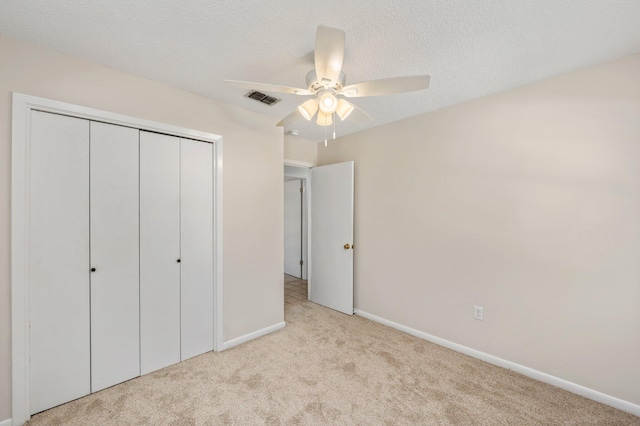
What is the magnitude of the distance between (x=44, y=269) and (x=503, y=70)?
3491mm

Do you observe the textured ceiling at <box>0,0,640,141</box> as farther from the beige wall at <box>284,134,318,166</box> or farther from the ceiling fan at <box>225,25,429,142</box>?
the beige wall at <box>284,134,318,166</box>

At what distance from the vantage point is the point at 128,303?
2.06 metres

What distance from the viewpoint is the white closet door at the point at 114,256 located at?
192cm

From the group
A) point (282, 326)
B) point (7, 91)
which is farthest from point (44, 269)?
point (282, 326)

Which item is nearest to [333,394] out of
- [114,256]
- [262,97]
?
[114,256]

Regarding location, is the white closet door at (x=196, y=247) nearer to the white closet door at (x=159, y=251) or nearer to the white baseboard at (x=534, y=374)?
the white closet door at (x=159, y=251)

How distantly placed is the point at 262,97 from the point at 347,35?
1119 mm

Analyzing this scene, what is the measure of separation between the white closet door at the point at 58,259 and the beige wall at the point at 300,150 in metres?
2.11

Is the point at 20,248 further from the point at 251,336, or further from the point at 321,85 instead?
the point at 321,85

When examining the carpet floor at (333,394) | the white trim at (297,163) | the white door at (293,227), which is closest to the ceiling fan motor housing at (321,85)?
the white trim at (297,163)

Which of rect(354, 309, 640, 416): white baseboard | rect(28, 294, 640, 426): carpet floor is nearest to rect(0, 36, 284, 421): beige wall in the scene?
rect(28, 294, 640, 426): carpet floor

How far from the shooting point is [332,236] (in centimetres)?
360

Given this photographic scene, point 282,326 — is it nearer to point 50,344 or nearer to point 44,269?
point 50,344

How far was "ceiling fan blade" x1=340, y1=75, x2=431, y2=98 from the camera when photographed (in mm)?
1423
